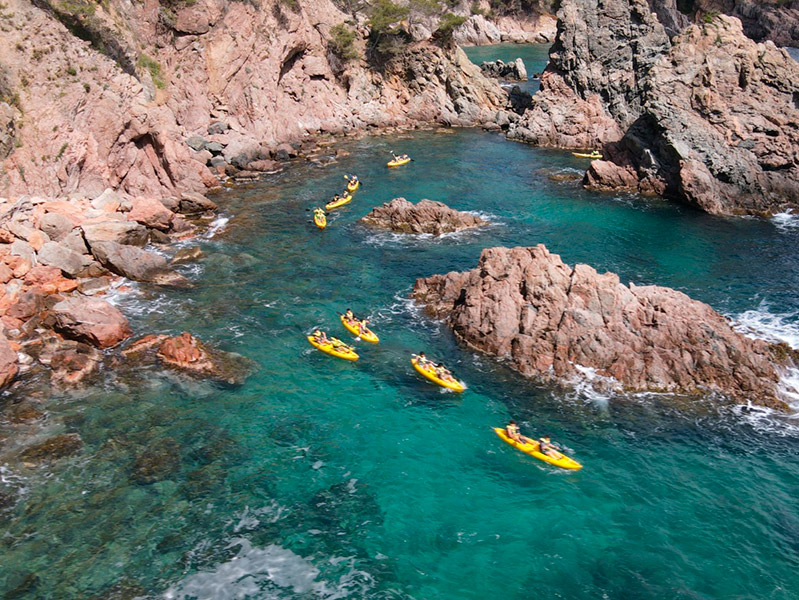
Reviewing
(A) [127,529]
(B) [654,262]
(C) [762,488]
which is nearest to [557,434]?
(C) [762,488]

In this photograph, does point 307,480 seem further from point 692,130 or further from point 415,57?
point 415,57

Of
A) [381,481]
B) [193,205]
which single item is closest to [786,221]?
[381,481]

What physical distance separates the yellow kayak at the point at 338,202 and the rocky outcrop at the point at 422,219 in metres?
4.76

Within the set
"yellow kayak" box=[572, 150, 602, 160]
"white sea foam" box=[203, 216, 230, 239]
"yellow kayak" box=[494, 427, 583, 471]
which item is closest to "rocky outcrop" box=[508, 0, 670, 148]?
"yellow kayak" box=[572, 150, 602, 160]

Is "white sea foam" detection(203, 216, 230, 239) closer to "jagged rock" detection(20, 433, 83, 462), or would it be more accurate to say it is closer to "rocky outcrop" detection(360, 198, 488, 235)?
"rocky outcrop" detection(360, 198, 488, 235)

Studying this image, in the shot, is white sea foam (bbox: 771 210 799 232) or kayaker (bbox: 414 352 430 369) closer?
kayaker (bbox: 414 352 430 369)

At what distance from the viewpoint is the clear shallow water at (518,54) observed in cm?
11494

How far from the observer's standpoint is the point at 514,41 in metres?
150

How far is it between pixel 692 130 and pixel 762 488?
39.2 metres

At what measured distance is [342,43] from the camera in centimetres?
8181

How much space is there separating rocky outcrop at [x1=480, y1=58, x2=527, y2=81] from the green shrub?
2967 cm

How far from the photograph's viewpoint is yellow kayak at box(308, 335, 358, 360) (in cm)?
3322

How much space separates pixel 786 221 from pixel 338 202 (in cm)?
3596

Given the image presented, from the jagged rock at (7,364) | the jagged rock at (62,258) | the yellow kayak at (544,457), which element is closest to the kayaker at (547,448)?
the yellow kayak at (544,457)
